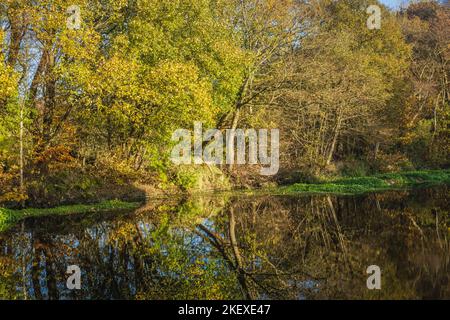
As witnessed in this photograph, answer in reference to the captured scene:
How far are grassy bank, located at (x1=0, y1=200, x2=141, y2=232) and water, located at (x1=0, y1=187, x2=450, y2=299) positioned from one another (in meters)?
0.71

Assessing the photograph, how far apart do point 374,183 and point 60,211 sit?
723 inches

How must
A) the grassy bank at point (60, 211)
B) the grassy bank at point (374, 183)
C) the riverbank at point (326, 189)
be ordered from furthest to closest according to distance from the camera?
1. the grassy bank at point (374, 183)
2. the riverbank at point (326, 189)
3. the grassy bank at point (60, 211)

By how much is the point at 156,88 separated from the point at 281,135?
518 inches

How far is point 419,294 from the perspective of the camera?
7559mm

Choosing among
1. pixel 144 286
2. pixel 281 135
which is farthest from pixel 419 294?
pixel 281 135

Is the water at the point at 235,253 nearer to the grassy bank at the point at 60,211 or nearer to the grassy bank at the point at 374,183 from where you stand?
the grassy bank at the point at 60,211

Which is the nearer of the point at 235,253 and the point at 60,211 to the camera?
the point at 235,253

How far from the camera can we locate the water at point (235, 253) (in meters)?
8.39

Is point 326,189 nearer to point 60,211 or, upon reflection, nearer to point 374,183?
point 374,183

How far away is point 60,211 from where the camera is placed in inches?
776

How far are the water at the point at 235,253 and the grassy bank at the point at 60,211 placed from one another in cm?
71

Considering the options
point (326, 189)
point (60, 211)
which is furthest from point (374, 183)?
point (60, 211)

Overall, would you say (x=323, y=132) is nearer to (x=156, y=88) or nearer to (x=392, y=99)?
(x=392, y=99)

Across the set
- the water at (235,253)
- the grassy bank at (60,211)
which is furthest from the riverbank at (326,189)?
the water at (235,253)
